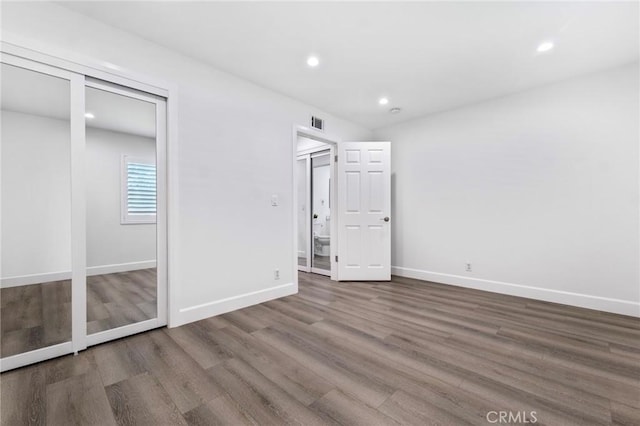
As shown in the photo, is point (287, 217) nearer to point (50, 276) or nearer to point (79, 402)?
point (50, 276)

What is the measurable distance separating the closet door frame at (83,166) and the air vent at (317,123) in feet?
6.13

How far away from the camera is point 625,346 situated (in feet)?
6.92

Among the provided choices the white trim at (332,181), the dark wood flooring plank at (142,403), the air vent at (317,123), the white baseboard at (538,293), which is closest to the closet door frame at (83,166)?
the dark wood flooring plank at (142,403)

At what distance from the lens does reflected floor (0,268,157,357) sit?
1.97 meters

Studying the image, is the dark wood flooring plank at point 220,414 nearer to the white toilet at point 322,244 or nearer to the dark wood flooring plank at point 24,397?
the dark wood flooring plank at point 24,397

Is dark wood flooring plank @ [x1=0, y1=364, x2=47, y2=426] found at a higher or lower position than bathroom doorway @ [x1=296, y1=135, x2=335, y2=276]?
lower

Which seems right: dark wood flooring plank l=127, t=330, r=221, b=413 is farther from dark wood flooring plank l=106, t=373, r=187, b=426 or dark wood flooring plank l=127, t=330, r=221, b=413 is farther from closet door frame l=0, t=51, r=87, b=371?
closet door frame l=0, t=51, r=87, b=371

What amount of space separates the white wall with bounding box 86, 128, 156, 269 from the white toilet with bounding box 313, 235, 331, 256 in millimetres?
3843

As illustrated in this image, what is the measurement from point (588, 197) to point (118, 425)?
14.8 feet

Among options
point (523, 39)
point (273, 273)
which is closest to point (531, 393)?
point (273, 273)

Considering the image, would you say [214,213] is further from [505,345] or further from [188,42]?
[505,345]

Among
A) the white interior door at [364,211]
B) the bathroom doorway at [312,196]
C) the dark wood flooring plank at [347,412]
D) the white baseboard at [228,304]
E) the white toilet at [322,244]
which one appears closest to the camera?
the dark wood flooring plank at [347,412]

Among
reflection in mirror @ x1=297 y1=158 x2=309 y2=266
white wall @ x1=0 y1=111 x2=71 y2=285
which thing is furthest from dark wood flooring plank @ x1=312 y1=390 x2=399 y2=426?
reflection in mirror @ x1=297 y1=158 x2=309 y2=266

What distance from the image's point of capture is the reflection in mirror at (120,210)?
219 cm
